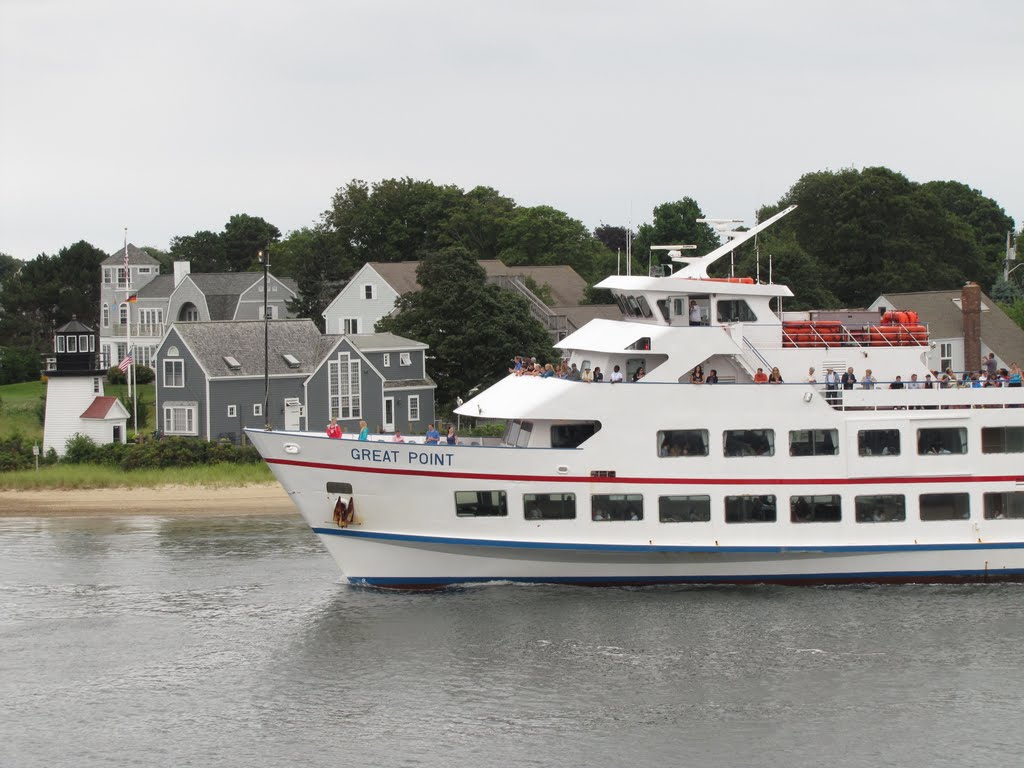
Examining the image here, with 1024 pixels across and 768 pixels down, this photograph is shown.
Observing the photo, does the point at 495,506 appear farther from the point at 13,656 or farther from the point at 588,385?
the point at 13,656

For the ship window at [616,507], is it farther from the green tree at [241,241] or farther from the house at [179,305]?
the green tree at [241,241]

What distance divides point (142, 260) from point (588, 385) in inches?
2880

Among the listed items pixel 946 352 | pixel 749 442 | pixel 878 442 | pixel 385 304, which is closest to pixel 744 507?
pixel 749 442

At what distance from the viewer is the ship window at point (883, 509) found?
112ft

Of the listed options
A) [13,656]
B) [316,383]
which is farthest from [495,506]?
[316,383]

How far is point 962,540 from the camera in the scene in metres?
34.4


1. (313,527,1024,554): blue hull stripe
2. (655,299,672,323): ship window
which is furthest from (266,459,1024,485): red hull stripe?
(655,299,672,323): ship window

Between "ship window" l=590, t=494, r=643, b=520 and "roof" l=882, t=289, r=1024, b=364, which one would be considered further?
"roof" l=882, t=289, r=1024, b=364

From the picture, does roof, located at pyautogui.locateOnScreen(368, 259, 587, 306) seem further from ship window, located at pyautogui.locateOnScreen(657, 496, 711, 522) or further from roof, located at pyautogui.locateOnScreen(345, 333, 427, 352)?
ship window, located at pyautogui.locateOnScreen(657, 496, 711, 522)

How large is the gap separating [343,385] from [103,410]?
10.2 meters

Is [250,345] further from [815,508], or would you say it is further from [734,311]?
[815,508]

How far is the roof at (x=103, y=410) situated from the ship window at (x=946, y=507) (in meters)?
34.8

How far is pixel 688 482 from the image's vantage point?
110ft

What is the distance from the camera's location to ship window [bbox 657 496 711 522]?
3347 cm
